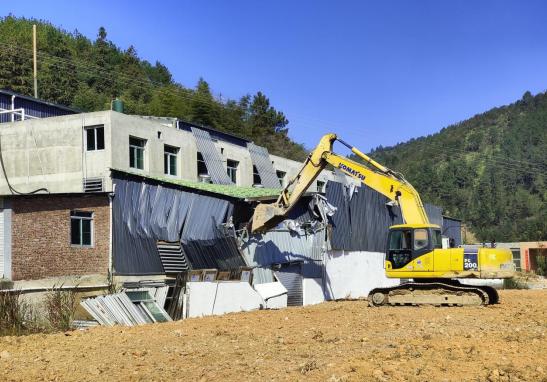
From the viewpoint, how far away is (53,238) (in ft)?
84.8

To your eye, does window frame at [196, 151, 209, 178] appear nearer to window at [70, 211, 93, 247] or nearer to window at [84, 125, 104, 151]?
window at [84, 125, 104, 151]

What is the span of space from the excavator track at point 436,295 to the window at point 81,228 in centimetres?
1054

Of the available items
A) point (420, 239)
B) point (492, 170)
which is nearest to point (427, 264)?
point (420, 239)

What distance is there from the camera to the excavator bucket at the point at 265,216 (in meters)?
27.5

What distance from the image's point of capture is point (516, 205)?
135m

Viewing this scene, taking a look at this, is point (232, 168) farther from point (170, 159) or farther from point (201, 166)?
point (170, 159)

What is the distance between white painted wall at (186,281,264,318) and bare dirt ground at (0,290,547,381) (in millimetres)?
3257

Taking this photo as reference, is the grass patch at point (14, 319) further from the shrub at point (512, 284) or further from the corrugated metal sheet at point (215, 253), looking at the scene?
the shrub at point (512, 284)

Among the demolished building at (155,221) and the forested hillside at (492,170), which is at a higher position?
the forested hillside at (492,170)

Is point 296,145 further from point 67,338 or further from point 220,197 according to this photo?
point 67,338

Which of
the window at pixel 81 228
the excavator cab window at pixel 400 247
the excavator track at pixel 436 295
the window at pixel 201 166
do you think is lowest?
the excavator track at pixel 436 295

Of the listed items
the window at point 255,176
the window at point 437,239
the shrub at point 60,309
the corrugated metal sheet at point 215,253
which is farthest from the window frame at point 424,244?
the window at point 255,176

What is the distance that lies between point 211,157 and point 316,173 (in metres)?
10.4

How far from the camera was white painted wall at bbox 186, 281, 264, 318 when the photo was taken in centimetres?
2386
